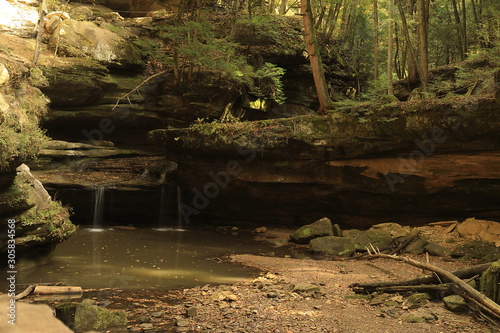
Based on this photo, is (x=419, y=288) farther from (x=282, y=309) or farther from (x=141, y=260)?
(x=141, y=260)

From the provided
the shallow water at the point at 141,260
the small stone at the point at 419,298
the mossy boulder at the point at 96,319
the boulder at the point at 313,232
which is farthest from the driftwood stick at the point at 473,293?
the boulder at the point at 313,232

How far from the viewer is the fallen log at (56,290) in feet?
22.0

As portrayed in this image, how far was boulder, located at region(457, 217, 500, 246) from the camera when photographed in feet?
39.2

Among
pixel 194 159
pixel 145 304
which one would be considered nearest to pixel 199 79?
pixel 194 159

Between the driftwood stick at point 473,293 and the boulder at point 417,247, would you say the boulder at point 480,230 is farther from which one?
the driftwood stick at point 473,293

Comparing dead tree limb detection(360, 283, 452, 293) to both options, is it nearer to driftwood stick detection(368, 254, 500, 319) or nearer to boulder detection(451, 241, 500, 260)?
driftwood stick detection(368, 254, 500, 319)

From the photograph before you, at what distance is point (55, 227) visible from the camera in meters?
9.12

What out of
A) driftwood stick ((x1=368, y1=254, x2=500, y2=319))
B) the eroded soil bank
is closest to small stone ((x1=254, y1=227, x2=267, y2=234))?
the eroded soil bank

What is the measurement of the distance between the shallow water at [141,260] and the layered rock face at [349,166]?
2363 mm

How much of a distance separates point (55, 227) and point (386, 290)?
7.58m

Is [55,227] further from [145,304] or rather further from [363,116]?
[363,116]

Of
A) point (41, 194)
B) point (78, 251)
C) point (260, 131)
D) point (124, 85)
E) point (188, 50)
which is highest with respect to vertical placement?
point (188, 50)

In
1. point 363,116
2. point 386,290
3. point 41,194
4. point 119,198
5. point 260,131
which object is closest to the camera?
point 386,290

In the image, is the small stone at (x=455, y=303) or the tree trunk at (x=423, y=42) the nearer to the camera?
the small stone at (x=455, y=303)
